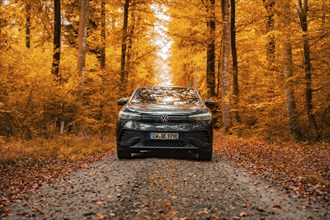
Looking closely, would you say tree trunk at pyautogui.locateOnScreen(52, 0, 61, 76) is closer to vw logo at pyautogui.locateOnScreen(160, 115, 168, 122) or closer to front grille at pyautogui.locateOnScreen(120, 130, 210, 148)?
front grille at pyautogui.locateOnScreen(120, 130, 210, 148)

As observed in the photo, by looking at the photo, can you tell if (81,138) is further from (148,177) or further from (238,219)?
(238,219)

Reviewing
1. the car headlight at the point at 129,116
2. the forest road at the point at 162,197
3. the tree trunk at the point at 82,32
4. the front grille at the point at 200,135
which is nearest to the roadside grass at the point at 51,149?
the car headlight at the point at 129,116

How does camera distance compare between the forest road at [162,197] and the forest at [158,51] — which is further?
the forest at [158,51]

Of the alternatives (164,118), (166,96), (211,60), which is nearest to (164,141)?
(164,118)

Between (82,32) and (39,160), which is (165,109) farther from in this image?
(82,32)

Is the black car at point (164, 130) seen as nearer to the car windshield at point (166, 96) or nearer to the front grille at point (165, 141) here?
the front grille at point (165, 141)

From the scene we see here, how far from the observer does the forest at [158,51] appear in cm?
1083

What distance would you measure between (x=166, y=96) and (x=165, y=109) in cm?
101

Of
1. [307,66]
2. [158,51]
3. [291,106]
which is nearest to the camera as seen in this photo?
[307,66]

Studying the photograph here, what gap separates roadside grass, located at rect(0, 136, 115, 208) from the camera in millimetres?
5737

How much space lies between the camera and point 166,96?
27.9 ft

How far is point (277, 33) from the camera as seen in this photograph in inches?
486

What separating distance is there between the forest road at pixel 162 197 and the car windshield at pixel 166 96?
2.00 meters

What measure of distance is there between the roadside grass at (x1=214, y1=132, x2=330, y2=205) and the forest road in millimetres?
378
